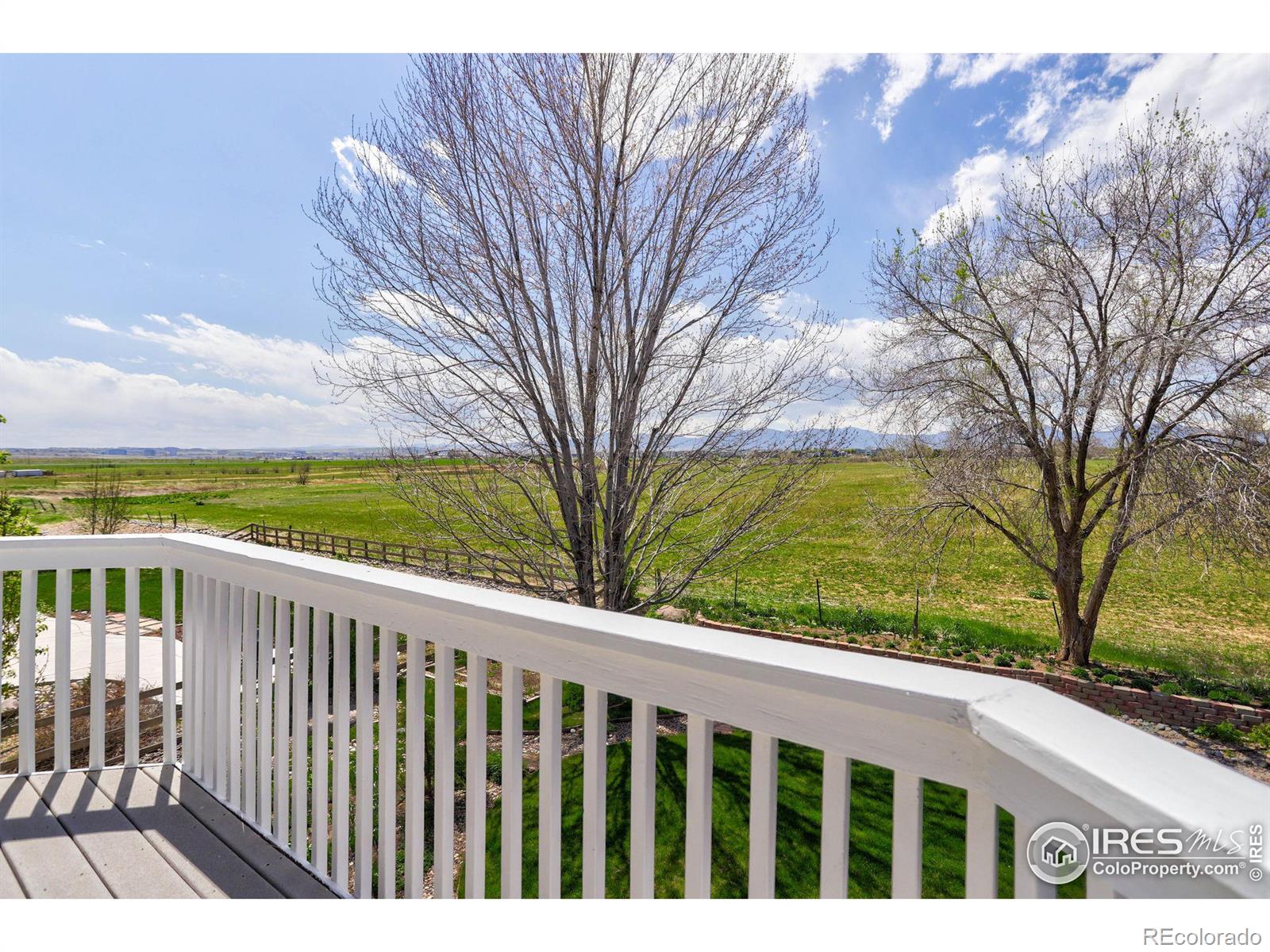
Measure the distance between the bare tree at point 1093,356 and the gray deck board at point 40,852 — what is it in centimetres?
613

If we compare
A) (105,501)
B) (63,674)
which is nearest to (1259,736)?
(63,674)

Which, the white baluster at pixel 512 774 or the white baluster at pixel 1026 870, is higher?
the white baluster at pixel 1026 870

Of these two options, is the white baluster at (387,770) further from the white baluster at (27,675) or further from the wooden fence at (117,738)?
the wooden fence at (117,738)

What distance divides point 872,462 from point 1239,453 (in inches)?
103

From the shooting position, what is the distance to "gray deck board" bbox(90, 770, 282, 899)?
1.27 m

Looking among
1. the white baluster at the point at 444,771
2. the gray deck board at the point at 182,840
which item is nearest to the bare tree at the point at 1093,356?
the white baluster at the point at 444,771

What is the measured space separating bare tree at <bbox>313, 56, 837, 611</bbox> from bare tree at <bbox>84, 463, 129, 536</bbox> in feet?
21.1

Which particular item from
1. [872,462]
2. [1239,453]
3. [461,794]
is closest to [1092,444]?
[1239,453]

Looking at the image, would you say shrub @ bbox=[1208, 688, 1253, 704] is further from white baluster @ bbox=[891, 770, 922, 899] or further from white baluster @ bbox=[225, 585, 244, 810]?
white baluster @ bbox=[225, 585, 244, 810]

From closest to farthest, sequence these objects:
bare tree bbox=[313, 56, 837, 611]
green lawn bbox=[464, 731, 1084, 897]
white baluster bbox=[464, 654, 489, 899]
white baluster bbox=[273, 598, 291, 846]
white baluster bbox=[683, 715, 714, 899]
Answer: white baluster bbox=[683, 715, 714, 899], white baluster bbox=[464, 654, 489, 899], white baluster bbox=[273, 598, 291, 846], green lawn bbox=[464, 731, 1084, 897], bare tree bbox=[313, 56, 837, 611]

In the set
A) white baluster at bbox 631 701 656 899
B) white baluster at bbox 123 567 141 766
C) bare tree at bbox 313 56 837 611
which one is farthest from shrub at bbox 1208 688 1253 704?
white baluster at bbox 123 567 141 766

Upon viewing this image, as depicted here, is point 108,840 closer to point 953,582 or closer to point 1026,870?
point 1026,870

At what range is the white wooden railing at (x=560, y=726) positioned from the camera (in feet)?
1.40
